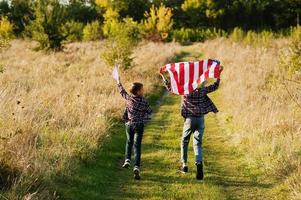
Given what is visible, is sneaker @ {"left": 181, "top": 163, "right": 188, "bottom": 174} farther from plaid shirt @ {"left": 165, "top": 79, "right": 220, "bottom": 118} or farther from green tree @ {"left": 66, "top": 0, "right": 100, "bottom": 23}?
green tree @ {"left": 66, "top": 0, "right": 100, "bottom": 23}

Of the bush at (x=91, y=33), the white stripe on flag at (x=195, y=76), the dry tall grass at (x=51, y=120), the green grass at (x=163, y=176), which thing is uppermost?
the white stripe on flag at (x=195, y=76)

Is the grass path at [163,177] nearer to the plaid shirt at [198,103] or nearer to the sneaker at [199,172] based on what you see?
the sneaker at [199,172]

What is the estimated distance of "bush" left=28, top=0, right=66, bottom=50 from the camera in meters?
28.3

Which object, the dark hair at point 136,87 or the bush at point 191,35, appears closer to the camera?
the dark hair at point 136,87

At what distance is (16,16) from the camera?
55.9 metres

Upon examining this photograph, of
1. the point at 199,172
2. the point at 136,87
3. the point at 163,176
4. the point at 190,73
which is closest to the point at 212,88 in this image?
the point at 190,73

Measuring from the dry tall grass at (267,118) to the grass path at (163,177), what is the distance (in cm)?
41

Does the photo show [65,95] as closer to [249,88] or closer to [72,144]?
[72,144]

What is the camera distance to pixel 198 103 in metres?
8.63

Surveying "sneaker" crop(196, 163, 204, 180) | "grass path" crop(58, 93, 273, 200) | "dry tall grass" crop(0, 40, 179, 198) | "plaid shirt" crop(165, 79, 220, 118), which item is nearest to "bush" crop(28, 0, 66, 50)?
"dry tall grass" crop(0, 40, 179, 198)

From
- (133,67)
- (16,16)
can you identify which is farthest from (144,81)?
(16,16)

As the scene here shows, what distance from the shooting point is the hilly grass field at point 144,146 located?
7438 mm

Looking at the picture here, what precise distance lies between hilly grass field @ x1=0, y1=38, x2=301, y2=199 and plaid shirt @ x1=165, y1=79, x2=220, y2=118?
1184 millimetres

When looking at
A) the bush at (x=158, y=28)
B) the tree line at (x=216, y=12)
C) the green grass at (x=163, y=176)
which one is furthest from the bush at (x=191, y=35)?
the green grass at (x=163, y=176)
